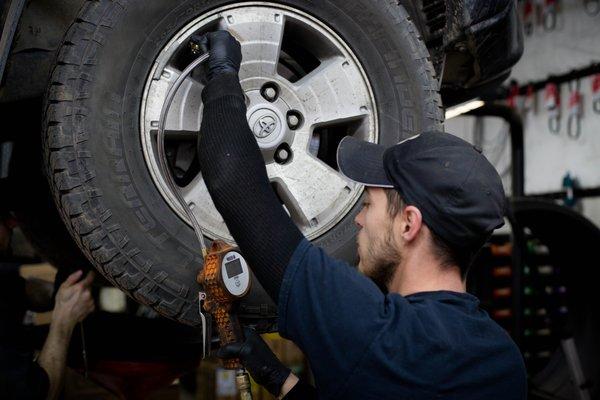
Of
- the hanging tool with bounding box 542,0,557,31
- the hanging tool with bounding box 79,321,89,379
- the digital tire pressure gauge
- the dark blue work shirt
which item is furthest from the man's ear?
the hanging tool with bounding box 542,0,557,31

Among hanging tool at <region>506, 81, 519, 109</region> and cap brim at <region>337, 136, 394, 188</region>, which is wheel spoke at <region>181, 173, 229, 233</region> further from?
hanging tool at <region>506, 81, 519, 109</region>

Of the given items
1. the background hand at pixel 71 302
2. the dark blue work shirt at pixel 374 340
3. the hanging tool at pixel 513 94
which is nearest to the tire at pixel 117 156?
the dark blue work shirt at pixel 374 340

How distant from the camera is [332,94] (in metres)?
1.82

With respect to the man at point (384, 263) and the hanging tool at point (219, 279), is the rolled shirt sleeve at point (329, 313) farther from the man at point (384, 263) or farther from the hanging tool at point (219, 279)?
the hanging tool at point (219, 279)

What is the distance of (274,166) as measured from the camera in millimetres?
1767

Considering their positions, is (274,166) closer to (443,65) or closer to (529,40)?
(443,65)

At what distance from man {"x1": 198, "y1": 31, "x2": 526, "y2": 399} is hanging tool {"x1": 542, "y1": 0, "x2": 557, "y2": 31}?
22.3 feet

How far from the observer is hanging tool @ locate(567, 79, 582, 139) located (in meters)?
7.13

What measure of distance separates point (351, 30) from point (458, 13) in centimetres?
36

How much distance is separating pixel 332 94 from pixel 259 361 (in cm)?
72

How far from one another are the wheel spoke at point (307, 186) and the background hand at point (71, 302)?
93 centimetres

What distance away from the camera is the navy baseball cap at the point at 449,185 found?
1408 millimetres

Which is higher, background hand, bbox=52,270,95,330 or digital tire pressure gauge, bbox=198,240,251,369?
digital tire pressure gauge, bbox=198,240,251,369

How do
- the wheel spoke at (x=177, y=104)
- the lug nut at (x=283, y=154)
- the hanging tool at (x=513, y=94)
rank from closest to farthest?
the wheel spoke at (x=177, y=104) → the lug nut at (x=283, y=154) → the hanging tool at (x=513, y=94)
